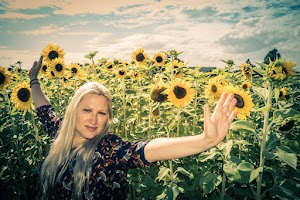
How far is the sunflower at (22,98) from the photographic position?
4184 millimetres

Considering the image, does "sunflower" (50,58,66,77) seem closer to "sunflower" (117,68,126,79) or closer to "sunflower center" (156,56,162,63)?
"sunflower" (117,68,126,79)

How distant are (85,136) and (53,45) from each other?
4.60 meters

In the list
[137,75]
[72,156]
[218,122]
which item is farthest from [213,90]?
[137,75]

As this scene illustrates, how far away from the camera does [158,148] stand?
6.11 feet

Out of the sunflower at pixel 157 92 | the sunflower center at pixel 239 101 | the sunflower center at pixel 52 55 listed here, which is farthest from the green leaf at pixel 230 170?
the sunflower center at pixel 52 55

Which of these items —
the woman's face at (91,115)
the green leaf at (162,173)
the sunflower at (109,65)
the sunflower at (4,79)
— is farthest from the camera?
the sunflower at (109,65)

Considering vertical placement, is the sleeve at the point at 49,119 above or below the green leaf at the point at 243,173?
above

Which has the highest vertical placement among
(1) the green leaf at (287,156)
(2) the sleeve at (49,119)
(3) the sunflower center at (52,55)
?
(3) the sunflower center at (52,55)

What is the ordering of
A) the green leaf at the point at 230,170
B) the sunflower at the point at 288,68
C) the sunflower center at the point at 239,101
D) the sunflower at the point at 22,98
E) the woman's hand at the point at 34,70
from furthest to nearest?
the sunflower at the point at 22,98 < the woman's hand at the point at 34,70 < the sunflower center at the point at 239,101 < the sunflower at the point at 288,68 < the green leaf at the point at 230,170

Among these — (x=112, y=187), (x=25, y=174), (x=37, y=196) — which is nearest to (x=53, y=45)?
(x=25, y=174)

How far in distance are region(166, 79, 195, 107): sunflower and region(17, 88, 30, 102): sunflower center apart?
2720 millimetres

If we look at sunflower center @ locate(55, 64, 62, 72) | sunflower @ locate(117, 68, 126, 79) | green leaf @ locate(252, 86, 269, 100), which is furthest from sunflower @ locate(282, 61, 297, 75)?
sunflower center @ locate(55, 64, 62, 72)

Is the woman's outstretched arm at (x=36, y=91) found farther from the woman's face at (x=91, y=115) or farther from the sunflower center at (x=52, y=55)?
the sunflower center at (x=52, y=55)

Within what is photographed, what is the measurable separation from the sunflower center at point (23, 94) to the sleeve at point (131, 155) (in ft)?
9.72
